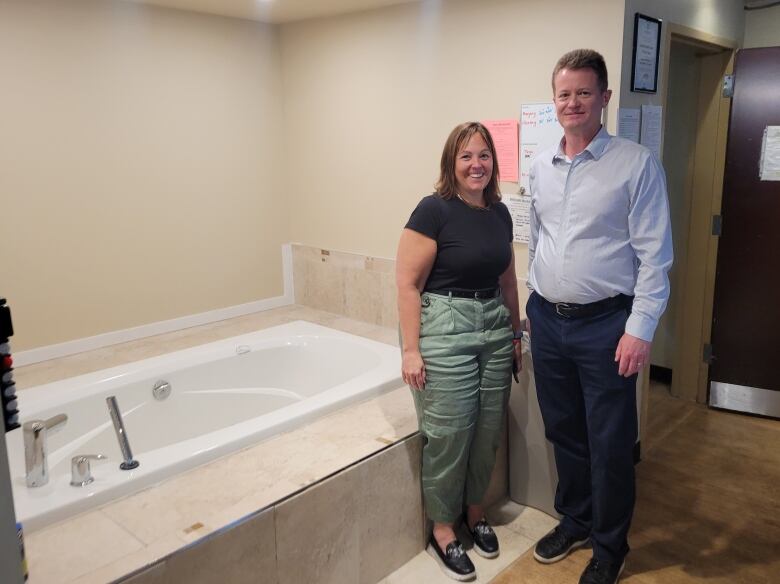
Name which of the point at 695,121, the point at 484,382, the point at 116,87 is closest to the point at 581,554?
the point at 484,382

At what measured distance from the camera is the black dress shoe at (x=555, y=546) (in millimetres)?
2260

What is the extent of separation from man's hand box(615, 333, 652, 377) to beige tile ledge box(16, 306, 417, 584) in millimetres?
740

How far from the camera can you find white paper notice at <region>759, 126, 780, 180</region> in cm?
320

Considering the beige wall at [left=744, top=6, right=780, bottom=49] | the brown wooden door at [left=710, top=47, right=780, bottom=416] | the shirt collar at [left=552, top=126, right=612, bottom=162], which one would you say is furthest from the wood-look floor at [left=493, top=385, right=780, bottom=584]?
the beige wall at [left=744, top=6, right=780, bottom=49]

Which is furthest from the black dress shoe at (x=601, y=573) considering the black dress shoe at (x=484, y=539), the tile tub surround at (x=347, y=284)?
the tile tub surround at (x=347, y=284)

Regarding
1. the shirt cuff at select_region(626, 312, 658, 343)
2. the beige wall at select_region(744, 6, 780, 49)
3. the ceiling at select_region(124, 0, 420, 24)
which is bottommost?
the shirt cuff at select_region(626, 312, 658, 343)

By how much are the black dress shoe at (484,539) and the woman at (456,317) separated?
0.13 m

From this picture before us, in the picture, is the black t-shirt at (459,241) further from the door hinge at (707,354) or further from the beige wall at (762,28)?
the beige wall at (762,28)

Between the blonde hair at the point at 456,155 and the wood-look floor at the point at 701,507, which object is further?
the wood-look floor at the point at 701,507

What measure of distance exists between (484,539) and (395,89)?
7.03 ft

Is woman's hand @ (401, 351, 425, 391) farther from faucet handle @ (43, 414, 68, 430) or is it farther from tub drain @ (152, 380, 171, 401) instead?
tub drain @ (152, 380, 171, 401)

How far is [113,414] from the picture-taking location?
2061 millimetres

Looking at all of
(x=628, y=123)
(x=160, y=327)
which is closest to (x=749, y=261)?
(x=628, y=123)

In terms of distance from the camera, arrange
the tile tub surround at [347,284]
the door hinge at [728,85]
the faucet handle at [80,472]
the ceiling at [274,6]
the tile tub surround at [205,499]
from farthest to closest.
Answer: the tile tub surround at [347,284]
the door hinge at [728,85]
the ceiling at [274,6]
the faucet handle at [80,472]
the tile tub surround at [205,499]
